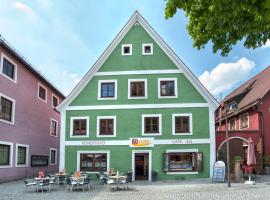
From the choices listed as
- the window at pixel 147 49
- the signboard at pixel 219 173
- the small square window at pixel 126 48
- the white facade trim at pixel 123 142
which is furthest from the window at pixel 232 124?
the small square window at pixel 126 48

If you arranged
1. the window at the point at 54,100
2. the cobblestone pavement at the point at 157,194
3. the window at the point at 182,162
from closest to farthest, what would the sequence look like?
the cobblestone pavement at the point at 157,194, the window at the point at 182,162, the window at the point at 54,100

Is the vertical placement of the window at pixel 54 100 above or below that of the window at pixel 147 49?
below

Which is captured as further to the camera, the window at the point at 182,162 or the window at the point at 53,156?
the window at the point at 53,156

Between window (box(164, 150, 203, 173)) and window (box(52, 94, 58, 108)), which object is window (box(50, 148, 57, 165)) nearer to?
window (box(52, 94, 58, 108))

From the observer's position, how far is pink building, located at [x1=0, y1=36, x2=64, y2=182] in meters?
23.5

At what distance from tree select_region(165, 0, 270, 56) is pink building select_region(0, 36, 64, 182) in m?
16.9

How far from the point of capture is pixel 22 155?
26.8 metres

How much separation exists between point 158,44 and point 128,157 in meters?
8.47

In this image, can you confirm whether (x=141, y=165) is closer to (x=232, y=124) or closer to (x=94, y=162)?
(x=94, y=162)

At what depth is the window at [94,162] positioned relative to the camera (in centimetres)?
2495

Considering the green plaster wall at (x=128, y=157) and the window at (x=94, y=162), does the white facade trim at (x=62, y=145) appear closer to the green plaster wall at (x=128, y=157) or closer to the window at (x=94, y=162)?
the green plaster wall at (x=128, y=157)

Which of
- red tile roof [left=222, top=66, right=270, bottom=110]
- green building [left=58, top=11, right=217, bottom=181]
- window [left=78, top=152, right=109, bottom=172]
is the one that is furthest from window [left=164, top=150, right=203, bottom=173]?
red tile roof [left=222, top=66, right=270, bottom=110]

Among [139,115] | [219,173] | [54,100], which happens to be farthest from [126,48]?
[54,100]

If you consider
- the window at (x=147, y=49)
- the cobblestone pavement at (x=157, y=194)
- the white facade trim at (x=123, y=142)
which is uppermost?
the window at (x=147, y=49)
